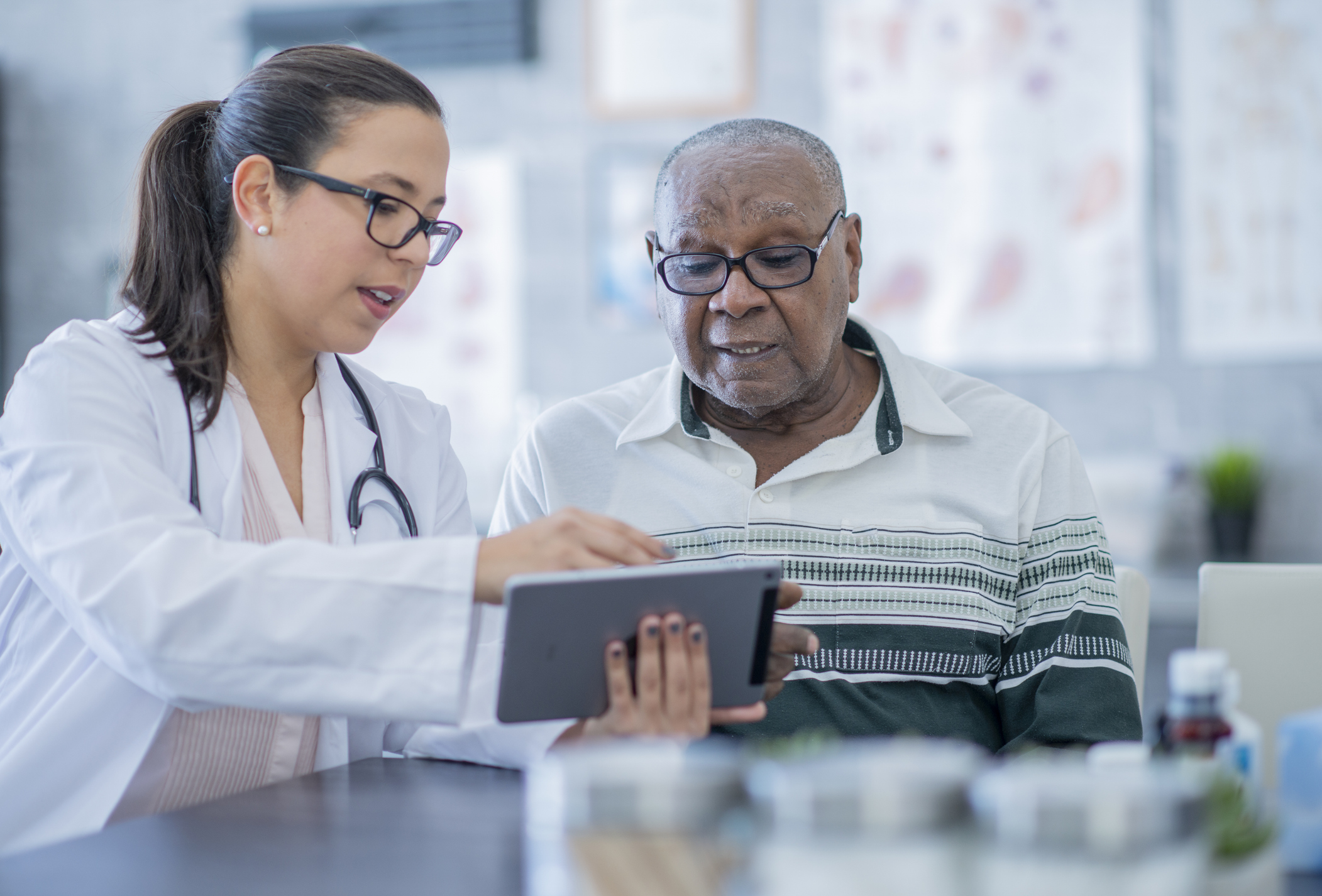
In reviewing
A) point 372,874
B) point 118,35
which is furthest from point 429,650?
point 118,35

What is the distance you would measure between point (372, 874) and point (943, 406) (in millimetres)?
1108

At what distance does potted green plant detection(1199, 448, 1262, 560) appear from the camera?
3.04m

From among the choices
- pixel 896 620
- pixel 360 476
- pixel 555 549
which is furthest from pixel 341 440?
pixel 896 620

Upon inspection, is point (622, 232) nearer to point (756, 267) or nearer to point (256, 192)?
point (756, 267)

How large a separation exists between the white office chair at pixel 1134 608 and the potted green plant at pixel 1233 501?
60.0 inches

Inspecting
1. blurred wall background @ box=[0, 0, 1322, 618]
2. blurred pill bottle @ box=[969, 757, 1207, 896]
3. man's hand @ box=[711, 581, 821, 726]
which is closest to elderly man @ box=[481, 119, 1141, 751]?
man's hand @ box=[711, 581, 821, 726]

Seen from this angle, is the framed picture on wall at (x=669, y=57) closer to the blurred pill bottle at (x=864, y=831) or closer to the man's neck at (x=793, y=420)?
the man's neck at (x=793, y=420)

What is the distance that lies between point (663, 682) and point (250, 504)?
54 centimetres

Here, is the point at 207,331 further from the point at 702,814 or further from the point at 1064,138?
the point at 1064,138

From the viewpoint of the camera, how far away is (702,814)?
21.8 inches

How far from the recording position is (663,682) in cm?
112

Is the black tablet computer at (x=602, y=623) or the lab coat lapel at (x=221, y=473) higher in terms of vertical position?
the lab coat lapel at (x=221, y=473)

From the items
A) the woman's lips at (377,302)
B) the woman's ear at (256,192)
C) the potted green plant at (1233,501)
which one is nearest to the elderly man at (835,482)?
the woman's lips at (377,302)

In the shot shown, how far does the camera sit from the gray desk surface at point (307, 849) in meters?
0.86
